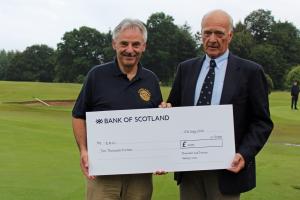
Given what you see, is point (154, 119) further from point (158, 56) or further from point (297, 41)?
point (297, 41)

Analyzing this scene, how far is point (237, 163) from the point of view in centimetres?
428

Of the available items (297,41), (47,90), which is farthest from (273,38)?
(47,90)

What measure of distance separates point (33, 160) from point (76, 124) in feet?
17.2

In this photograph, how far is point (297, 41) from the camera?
103 meters

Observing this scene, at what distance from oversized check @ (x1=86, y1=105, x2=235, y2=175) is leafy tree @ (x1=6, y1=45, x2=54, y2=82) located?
99398 millimetres

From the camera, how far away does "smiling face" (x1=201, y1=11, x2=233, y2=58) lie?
430cm

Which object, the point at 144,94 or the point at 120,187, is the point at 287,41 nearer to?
the point at 144,94

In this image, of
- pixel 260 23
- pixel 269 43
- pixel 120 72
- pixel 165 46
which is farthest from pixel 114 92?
pixel 260 23

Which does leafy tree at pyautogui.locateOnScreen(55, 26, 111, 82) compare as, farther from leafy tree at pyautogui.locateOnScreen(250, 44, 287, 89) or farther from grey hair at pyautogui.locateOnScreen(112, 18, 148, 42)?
grey hair at pyautogui.locateOnScreen(112, 18, 148, 42)

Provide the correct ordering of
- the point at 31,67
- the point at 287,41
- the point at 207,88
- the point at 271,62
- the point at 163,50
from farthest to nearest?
the point at 31,67 → the point at 287,41 → the point at 163,50 → the point at 271,62 → the point at 207,88

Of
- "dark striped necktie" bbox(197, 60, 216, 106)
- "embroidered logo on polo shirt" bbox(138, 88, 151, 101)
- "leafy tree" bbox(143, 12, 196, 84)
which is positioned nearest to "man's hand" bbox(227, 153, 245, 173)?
"dark striped necktie" bbox(197, 60, 216, 106)

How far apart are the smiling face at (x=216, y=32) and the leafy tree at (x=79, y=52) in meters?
90.3

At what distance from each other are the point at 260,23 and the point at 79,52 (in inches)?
1429

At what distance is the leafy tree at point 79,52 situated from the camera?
97000mm
